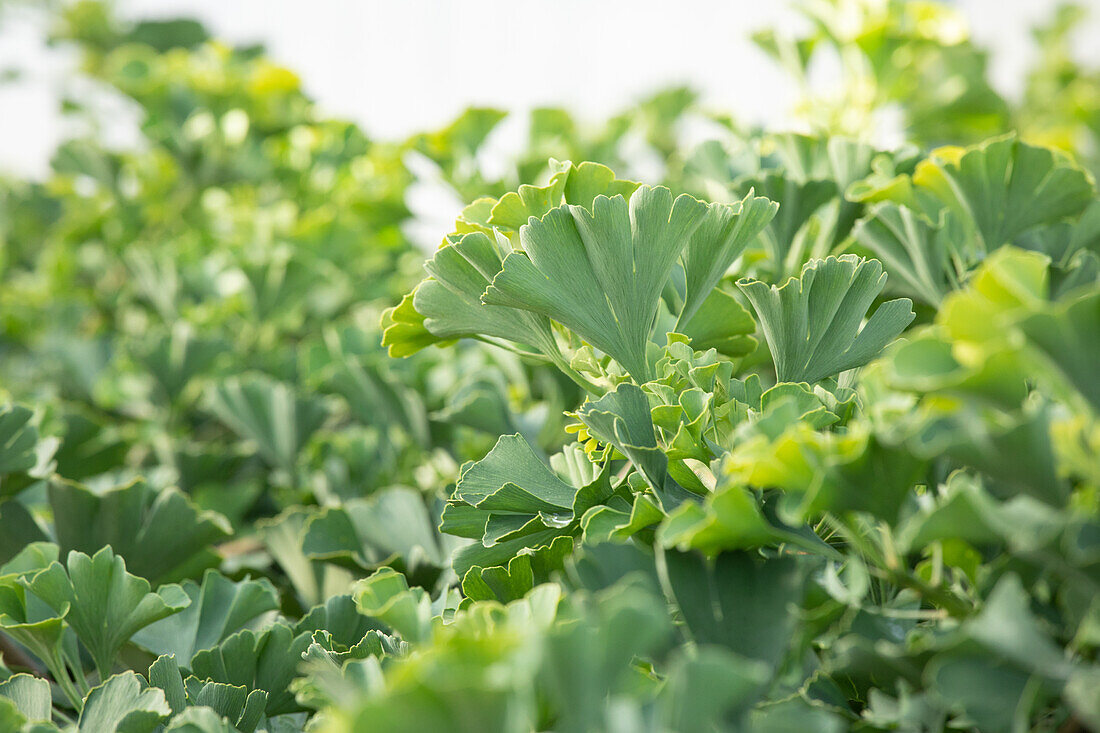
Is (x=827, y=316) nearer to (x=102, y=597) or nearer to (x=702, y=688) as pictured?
(x=702, y=688)

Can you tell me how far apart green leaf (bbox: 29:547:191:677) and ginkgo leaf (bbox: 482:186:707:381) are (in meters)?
0.23

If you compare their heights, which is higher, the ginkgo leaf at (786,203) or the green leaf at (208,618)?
the ginkgo leaf at (786,203)

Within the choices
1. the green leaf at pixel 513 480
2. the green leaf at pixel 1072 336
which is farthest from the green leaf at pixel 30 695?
the green leaf at pixel 1072 336

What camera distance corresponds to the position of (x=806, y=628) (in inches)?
12.7

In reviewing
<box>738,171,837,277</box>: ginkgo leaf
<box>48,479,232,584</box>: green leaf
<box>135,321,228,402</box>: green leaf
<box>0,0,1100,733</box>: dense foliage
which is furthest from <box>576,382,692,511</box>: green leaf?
<box>135,321,228,402</box>: green leaf

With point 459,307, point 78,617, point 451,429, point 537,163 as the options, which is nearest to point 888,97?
point 537,163

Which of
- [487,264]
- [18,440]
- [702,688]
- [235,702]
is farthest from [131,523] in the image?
[702,688]

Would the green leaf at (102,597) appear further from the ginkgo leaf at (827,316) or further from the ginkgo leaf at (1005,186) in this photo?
the ginkgo leaf at (1005,186)

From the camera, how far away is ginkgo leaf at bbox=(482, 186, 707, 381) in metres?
0.38

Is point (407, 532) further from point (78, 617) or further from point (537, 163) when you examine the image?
point (537, 163)

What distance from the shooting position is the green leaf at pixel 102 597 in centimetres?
44

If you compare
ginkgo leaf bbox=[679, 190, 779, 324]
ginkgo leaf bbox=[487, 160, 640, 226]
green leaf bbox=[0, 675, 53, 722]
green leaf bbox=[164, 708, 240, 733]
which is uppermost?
ginkgo leaf bbox=[487, 160, 640, 226]

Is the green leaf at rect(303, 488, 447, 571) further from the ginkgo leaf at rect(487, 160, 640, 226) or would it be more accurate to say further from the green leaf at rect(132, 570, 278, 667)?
the ginkgo leaf at rect(487, 160, 640, 226)

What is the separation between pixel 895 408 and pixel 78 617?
1.33ft
